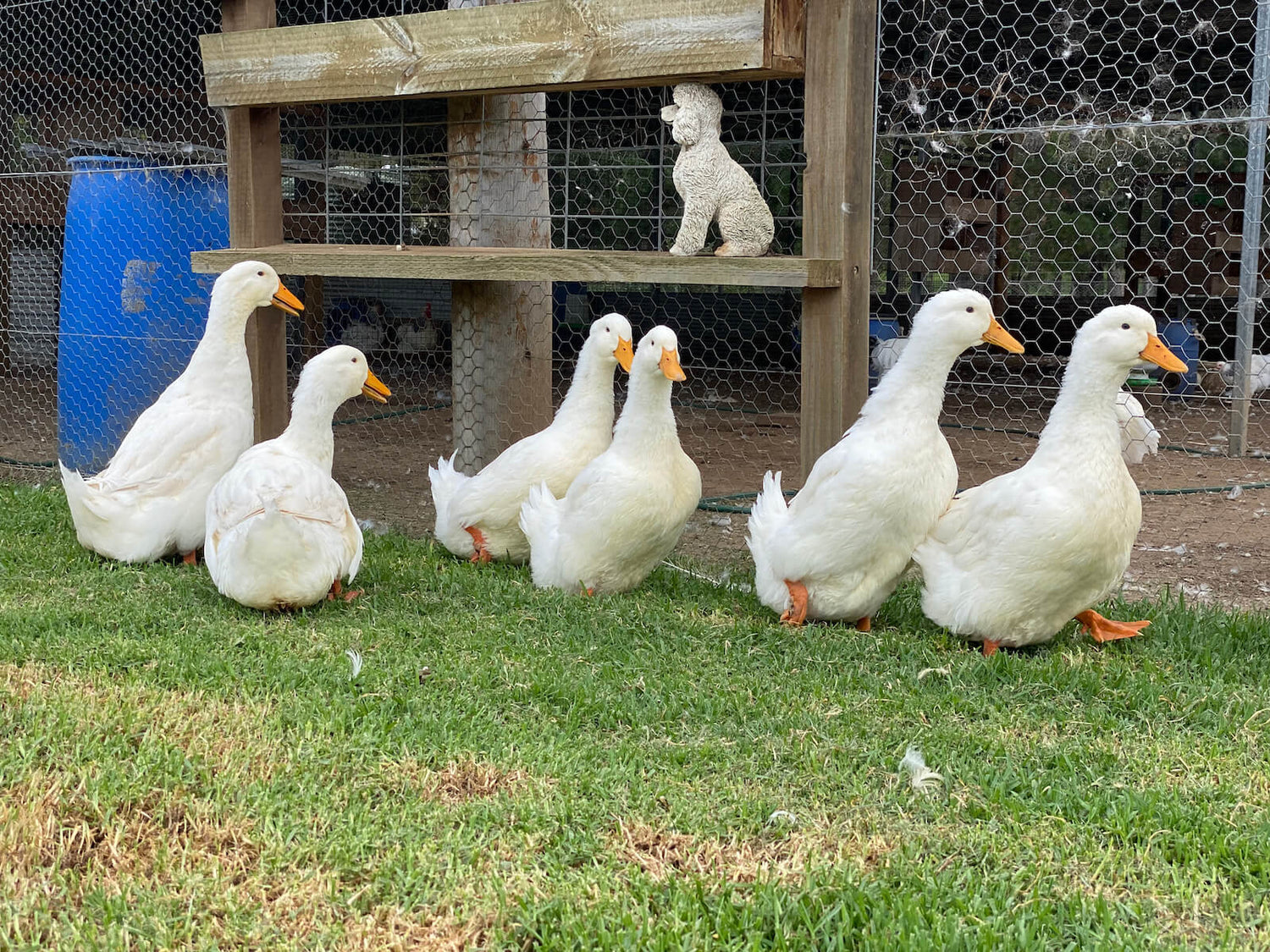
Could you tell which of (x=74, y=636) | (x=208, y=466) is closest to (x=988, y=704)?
(x=74, y=636)

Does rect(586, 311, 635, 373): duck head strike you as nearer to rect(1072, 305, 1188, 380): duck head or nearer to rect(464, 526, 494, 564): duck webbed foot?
rect(464, 526, 494, 564): duck webbed foot

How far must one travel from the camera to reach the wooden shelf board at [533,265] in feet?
11.9

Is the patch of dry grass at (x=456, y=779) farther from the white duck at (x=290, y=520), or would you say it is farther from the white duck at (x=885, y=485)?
the white duck at (x=885, y=485)

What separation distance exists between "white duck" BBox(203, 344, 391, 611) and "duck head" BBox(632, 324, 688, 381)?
3.16 ft

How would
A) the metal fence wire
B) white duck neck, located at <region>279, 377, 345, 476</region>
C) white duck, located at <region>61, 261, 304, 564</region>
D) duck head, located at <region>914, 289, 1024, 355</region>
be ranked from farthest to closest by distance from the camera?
the metal fence wire, white duck, located at <region>61, 261, 304, 564</region>, white duck neck, located at <region>279, 377, 345, 476</region>, duck head, located at <region>914, 289, 1024, 355</region>

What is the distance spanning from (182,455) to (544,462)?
119cm

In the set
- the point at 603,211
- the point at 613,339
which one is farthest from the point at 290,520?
the point at 603,211

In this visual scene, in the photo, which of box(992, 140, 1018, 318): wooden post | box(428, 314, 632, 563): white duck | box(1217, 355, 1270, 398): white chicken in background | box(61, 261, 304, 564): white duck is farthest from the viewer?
box(992, 140, 1018, 318): wooden post

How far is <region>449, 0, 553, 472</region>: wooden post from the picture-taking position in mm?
5082

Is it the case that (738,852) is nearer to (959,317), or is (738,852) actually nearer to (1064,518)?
(1064,518)

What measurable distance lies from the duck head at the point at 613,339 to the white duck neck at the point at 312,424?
0.87m

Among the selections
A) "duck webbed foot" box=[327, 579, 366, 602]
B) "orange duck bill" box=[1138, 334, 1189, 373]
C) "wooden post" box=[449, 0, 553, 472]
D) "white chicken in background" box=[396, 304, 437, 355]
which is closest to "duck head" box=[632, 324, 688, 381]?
"duck webbed foot" box=[327, 579, 366, 602]

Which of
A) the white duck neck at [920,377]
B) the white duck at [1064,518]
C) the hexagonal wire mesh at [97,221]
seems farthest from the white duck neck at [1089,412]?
the hexagonal wire mesh at [97,221]

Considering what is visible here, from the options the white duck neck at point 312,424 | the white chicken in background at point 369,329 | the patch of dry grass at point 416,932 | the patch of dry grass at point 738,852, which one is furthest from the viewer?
the white chicken in background at point 369,329
